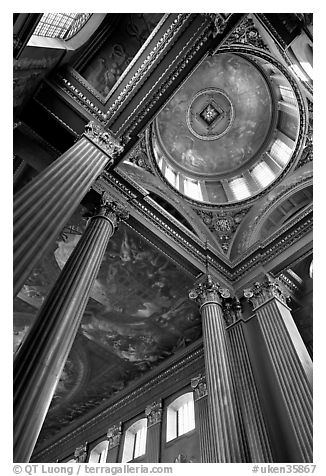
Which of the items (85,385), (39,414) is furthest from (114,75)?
(85,385)

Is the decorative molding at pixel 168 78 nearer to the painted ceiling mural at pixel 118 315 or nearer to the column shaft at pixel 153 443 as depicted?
the painted ceiling mural at pixel 118 315

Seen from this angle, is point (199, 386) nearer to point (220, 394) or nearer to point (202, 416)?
point (202, 416)

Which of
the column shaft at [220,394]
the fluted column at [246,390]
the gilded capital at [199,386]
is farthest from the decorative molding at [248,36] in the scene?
the gilded capital at [199,386]

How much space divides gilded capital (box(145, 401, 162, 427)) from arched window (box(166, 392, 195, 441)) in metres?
0.33

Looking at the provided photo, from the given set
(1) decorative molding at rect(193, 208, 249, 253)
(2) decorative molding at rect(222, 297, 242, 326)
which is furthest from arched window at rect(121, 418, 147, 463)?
(1) decorative molding at rect(193, 208, 249, 253)

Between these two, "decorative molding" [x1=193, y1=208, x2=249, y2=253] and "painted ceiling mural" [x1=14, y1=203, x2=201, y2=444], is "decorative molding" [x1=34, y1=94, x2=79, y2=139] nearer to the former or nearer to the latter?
"painted ceiling mural" [x1=14, y1=203, x2=201, y2=444]

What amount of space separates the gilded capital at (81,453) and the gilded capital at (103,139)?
39.0 ft

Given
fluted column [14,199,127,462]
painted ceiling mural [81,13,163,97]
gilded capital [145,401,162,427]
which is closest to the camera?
fluted column [14,199,127,462]

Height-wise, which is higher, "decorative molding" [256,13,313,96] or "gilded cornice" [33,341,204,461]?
"decorative molding" [256,13,313,96]

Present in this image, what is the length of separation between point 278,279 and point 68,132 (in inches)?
268

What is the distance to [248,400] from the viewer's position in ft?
26.3

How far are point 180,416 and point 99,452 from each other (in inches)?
168

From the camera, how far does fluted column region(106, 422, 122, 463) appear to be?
12807mm

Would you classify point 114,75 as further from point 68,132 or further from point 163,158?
point 163,158
